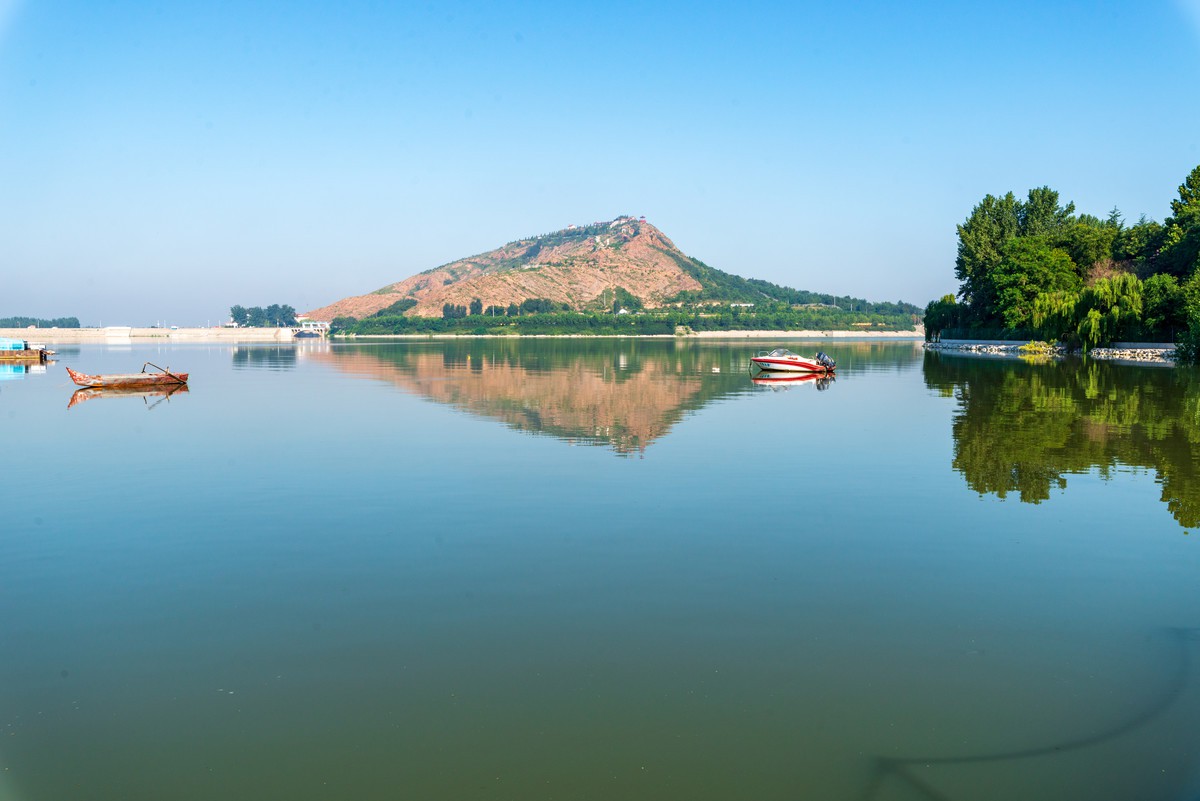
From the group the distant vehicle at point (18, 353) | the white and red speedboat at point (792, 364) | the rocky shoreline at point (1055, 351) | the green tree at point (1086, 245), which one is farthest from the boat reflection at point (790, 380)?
the distant vehicle at point (18, 353)

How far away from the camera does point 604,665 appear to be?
30.1 feet

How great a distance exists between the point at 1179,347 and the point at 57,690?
256ft

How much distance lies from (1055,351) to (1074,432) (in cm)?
6589

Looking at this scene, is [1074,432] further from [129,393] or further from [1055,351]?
[1055,351]

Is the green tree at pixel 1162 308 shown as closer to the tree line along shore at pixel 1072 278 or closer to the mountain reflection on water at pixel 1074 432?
the tree line along shore at pixel 1072 278

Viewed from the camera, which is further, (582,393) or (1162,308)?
(1162,308)

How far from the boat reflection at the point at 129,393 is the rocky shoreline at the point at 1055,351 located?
6541 centimetres

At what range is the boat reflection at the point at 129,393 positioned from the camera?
134ft

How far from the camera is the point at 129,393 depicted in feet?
145

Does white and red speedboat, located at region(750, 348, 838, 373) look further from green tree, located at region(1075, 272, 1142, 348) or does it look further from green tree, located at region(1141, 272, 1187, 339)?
green tree, located at region(1141, 272, 1187, 339)

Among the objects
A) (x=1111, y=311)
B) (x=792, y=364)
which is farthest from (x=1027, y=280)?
(x=792, y=364)

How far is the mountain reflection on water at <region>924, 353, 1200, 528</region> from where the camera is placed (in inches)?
764

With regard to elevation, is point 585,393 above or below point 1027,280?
below

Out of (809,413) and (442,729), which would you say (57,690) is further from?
(809,413)
